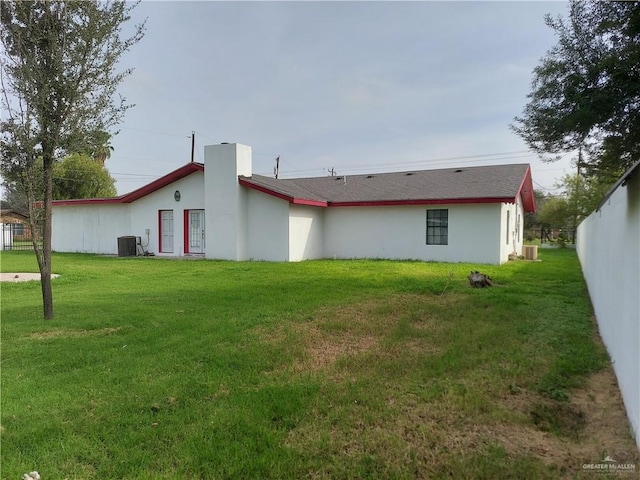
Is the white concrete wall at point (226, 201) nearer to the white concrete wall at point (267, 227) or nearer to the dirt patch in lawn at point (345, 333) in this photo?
the white concrete wall at point (267, 227)

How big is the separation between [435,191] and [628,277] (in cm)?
1420

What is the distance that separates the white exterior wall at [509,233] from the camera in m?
16.2

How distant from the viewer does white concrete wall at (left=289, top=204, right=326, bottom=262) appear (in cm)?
1703

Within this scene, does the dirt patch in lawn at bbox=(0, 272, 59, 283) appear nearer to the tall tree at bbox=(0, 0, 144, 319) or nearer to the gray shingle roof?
the tall tree at bbox=(0, 0, 144, 319)

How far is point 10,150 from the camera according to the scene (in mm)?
6137

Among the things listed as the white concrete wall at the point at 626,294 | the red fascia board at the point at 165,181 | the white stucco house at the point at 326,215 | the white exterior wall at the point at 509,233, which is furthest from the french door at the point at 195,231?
the white concrete wall at the point at 626,294

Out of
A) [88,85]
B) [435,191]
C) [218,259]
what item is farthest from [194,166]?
[88,85]

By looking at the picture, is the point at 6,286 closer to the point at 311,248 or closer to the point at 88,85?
the point at 88,85

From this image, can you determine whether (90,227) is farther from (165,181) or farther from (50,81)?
(50,81)

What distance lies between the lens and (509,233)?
59.3 feet

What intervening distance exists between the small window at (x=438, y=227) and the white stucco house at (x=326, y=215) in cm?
4

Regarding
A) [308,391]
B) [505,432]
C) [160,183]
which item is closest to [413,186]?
[160,183]

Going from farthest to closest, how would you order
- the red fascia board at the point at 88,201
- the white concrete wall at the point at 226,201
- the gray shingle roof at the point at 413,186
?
the red fascia board at the point at 88,201 < the white concrete wall at the point at 226,201 < the gray shingle roof at the point at 413,186

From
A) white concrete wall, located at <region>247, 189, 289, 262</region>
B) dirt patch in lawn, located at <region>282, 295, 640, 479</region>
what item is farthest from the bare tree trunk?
white concrete wall, located at <region>247, 189, 289, 262</region>
